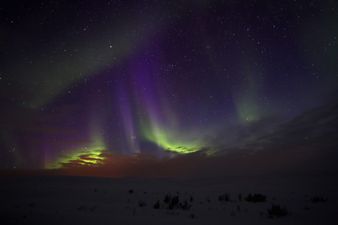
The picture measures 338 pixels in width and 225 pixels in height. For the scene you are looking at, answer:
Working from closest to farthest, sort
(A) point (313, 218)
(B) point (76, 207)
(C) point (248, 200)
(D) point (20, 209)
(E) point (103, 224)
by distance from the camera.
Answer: (E) point (103, 224) < (A) point (313, 218) < (D) point (20, 209) < (B) point (76, 207) < (C) point (248, 200)

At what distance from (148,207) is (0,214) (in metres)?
6.44

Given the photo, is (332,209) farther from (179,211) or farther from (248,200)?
(179,211)

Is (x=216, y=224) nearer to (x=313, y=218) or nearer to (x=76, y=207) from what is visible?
(x=313, y=218)

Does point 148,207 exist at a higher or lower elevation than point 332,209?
higher

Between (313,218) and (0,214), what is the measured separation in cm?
1338

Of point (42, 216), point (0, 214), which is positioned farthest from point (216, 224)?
point (0, 214)

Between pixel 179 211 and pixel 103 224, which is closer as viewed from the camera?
pixel 103 224

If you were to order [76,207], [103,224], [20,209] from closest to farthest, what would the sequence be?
[103,224] < [20,209] < [76,207]

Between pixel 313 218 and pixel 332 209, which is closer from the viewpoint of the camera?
pixel 313 218

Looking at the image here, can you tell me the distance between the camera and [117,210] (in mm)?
9766

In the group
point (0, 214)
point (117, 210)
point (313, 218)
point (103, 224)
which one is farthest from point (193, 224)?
point (0, 214)

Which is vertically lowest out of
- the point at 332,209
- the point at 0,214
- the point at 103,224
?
the point at 332,209

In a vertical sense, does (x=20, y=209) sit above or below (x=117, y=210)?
above

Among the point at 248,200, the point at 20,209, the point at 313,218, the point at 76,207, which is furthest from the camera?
the point at 248,200
